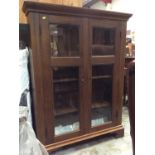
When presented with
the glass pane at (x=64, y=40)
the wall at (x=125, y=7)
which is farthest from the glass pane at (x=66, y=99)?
the wall at (x=125, y=7)

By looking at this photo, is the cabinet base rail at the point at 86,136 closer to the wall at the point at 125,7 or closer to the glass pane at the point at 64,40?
the glass pane at the point at 64,40

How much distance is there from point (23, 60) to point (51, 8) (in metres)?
0.54

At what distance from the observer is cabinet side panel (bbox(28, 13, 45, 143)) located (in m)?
1.68

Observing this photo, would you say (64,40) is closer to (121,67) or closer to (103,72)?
(103,72)

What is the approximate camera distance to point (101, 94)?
230 cm

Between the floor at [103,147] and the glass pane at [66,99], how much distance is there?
0.68 ft

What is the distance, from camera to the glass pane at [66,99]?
193cm

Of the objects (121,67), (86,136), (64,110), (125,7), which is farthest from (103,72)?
(125,7)

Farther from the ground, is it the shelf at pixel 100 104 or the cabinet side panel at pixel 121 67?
the cabinet side panel at pixel 121 67

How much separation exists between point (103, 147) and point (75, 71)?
0.88 meters
